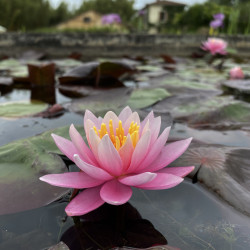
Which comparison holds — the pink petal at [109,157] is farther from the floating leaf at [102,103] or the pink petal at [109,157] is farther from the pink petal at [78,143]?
the floating leaf at [102,103]

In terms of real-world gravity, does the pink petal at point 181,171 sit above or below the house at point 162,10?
below

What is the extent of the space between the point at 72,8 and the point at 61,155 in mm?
22749

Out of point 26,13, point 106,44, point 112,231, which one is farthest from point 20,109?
point 26,13

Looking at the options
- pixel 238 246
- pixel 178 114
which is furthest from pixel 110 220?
pixel 178 114

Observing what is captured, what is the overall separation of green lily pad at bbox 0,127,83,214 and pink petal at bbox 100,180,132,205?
9 centimetres

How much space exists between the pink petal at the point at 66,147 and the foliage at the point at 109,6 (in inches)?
903

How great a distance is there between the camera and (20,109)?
2.93 ft

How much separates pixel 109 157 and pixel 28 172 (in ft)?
0.64

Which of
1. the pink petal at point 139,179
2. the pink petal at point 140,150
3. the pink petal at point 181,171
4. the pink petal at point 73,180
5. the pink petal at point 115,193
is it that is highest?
the pink petal at point 140,150

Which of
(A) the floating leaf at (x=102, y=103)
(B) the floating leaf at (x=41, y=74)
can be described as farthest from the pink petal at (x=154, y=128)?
(B) the floating leaf at (x=41, y=74)

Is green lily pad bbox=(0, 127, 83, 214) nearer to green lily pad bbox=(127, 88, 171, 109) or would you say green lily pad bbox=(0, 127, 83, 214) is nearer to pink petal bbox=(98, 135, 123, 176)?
pink petal bbox=(98, 135, 123, 176)

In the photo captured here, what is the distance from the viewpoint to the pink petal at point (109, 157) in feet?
1.25

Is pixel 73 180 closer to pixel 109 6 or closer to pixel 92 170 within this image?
pixel 92 170

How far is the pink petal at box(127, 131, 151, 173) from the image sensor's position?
398 millimetres
